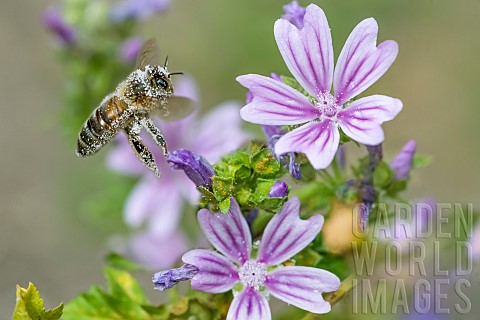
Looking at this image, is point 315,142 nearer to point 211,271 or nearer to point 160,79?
point 211,271

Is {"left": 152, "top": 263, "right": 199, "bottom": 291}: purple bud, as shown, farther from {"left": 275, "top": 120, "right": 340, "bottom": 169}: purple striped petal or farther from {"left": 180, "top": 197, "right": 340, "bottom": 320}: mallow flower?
{"left": 275, "top": 120, "right": 340, "bottom": 169}: purple striped petal

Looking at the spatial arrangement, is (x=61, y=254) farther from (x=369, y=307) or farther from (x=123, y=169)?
(x=369, y=307)

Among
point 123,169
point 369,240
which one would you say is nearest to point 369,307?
point 369,240

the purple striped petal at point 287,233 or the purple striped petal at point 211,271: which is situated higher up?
the purple striped petal at point 287,233

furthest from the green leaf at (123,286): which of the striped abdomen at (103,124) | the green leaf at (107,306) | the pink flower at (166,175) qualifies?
the pink flower at (166,175)

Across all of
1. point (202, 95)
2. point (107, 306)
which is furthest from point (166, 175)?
point (202, 95)

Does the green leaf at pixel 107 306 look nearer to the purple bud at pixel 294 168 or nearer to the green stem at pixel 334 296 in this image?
the green stem at pixel 334 296
